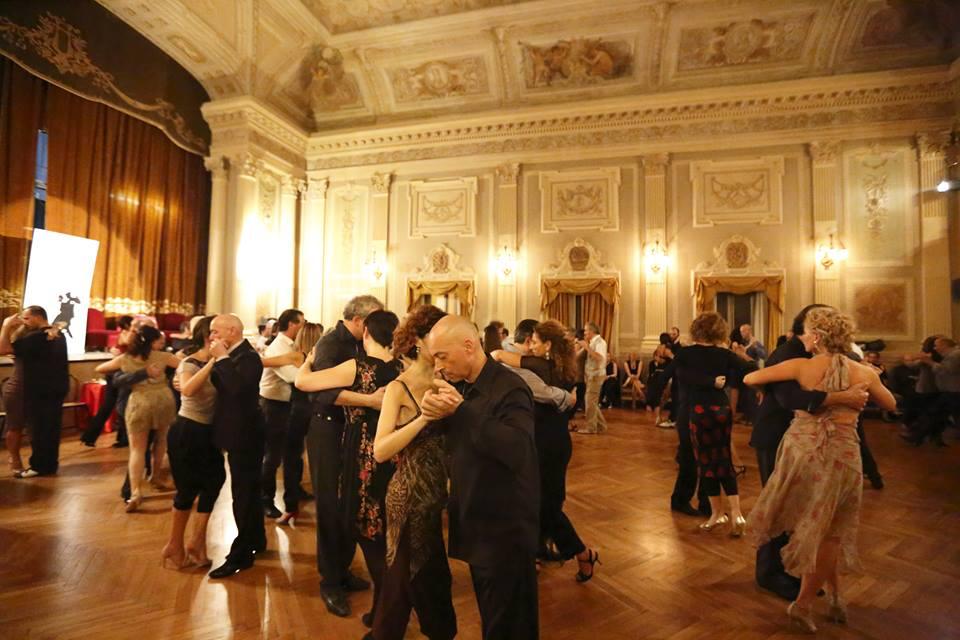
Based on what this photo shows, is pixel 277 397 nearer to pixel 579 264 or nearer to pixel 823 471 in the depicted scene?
pixel 823 471

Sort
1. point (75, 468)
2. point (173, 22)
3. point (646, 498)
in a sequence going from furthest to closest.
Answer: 1. point (173, 22)
2. point (75, 468)
3. point (646, 498)

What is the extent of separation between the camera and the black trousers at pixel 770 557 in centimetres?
277

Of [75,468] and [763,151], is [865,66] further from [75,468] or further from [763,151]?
[75,468]

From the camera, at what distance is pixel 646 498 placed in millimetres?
4375

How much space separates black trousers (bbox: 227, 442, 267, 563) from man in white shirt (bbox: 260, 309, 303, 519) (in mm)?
829

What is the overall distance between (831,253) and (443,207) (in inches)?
317

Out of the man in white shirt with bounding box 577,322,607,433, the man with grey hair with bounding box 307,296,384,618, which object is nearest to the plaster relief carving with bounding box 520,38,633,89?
the man in white shirt with bounding box 577,322,607,433

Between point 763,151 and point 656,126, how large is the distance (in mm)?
2174

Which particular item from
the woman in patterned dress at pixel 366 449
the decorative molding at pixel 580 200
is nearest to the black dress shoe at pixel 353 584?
the woman in patterned dress at pixel 366 449

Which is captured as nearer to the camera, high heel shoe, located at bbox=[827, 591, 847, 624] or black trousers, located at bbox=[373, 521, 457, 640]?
black trousers, located at bbox=[373, 521, 457, 640]

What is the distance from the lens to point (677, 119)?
34.2 feet

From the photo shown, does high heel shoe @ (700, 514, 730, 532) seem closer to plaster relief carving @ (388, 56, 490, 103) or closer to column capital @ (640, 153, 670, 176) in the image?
column capital @ (640, 153, 670, 176)

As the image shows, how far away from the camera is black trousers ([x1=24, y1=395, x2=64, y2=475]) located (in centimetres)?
486

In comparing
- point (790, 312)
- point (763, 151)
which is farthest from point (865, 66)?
point (790, 312)
